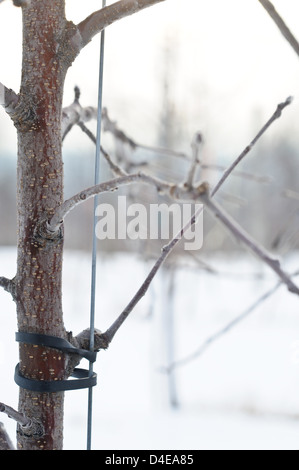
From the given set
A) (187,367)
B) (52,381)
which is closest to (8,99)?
(52,381)

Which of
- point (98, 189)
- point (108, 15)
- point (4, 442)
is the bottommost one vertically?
point (4, 442)

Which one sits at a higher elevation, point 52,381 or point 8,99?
point 8,99

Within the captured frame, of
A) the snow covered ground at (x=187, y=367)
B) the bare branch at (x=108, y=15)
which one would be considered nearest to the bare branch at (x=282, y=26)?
the bare branch at (x=108, y=15)

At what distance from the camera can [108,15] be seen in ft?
1.03

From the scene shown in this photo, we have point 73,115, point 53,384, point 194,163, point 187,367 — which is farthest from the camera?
point 187,367

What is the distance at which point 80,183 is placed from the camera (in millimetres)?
2250

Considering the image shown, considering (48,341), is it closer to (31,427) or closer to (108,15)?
(31,427)

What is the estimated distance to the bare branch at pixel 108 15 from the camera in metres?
0.31

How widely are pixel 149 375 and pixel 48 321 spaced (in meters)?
1.47

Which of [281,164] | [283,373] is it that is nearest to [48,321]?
[283,373]

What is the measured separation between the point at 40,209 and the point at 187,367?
163cm

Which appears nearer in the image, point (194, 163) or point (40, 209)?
point (194, 163)

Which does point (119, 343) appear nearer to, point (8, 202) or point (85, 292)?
point (85, 292)

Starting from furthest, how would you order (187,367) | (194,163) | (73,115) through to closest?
(187,367)
(73,115)
(194,163)
